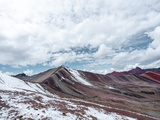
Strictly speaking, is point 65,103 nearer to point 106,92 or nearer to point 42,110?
point 42,110

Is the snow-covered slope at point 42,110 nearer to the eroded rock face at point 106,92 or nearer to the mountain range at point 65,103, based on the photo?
the mountain range at point 65,103

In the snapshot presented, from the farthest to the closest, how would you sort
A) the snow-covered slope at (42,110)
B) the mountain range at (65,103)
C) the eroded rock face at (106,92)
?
the eroded rock face at (106,92), the mountain range at (65,103), the snow-covered slope at (42,110)

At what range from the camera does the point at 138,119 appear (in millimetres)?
17016

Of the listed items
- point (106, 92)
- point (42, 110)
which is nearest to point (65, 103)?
point (42, 110)

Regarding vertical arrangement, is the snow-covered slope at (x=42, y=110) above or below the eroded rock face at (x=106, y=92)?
above

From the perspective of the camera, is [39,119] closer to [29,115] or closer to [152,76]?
[29,115]

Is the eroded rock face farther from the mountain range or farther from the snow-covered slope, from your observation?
the snow-covered slope

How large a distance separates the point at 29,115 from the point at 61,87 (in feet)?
140

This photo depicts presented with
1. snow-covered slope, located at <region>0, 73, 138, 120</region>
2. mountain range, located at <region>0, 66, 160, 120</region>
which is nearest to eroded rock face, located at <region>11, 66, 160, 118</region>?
mountain range, located at <region>0, 66, 160, 120</region>

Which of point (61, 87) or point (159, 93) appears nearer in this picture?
point (61, 87)

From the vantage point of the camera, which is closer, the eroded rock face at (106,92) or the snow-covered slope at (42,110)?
the snow-covered slope at (42,110)

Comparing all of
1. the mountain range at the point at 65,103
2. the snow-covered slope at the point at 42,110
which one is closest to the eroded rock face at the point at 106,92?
the mountain range at the point at 65,103

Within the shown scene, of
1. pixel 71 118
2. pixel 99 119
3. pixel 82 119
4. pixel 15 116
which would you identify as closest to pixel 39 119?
pixel 15 116

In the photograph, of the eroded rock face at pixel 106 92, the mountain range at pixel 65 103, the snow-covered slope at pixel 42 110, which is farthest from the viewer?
the eroded rock face at pixel 106 92
